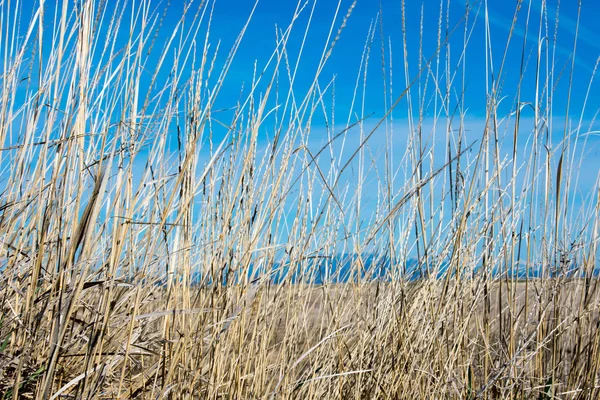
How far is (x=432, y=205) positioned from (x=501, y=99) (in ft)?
0.93

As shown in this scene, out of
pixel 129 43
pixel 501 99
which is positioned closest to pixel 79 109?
pixel 129 43

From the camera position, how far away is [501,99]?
1312 mm

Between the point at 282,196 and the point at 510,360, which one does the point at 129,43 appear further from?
the point at 510,360

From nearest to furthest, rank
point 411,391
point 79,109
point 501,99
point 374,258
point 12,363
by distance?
point 79,109, point 12,363, point 411,391, point 501,99, point 374,258

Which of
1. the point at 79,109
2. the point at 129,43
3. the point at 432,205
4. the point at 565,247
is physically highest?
the point at 129,43

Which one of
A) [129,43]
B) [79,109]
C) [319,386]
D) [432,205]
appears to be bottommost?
[319,386]

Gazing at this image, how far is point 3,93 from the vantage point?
1205 mm

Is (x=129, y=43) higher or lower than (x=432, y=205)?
higher

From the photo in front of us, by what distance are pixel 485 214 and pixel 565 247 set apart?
8.6 inches

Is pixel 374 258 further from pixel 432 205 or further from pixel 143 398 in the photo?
pixel 143 398

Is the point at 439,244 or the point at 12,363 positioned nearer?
the point at 12,363

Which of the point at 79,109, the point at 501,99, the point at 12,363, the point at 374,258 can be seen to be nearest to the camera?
the point at 79,109

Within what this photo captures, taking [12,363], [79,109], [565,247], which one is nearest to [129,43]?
[79,109]

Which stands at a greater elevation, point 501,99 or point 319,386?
point 501,99
